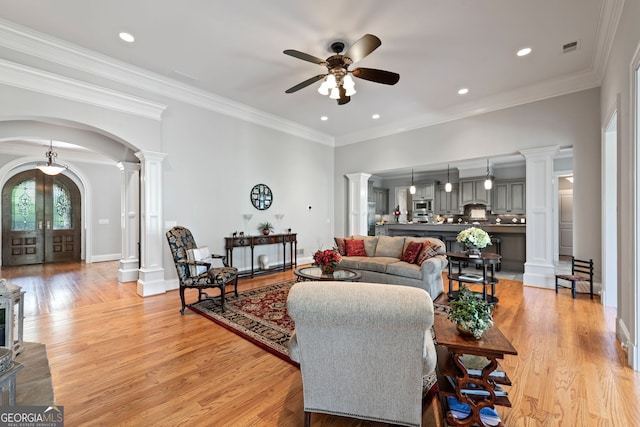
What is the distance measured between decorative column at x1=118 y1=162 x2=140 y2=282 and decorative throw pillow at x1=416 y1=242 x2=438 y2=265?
204 inches

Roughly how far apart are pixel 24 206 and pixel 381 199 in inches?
429

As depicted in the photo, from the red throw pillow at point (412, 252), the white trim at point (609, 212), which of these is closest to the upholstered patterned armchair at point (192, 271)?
the red throw pillow at point (412, 252)

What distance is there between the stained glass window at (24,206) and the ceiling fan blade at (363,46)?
9.15 meters

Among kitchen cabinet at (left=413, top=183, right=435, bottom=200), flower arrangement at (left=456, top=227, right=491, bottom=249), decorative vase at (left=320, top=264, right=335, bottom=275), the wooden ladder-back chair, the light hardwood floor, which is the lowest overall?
the light hardwood floor

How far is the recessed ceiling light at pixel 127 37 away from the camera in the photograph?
3416mm

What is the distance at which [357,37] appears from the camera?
11.3 feet

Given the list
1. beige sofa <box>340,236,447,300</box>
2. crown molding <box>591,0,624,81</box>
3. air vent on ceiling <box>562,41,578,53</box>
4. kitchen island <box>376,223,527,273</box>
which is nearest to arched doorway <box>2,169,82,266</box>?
beige sofa <box>340,236,447,300</box>

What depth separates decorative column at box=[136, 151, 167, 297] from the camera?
4.40 meters

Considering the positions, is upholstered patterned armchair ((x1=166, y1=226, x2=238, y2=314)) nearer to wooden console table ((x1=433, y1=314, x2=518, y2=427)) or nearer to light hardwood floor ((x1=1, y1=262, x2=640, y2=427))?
light hardwood floor ((x1=1, y1=262, x2=640, y2=427))

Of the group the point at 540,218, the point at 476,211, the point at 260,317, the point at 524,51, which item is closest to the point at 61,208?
the point at 260,317

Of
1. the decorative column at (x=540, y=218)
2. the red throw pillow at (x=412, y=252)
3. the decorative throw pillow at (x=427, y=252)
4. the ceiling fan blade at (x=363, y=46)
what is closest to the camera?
the ceiling fan blade at (x=363, y=46)

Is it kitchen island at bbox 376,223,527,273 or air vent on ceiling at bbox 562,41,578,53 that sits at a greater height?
air vent on ceiling at bbox 562,41,578,53

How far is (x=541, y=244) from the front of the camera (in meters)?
4.78

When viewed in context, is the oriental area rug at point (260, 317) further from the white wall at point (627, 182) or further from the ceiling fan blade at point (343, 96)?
the ceiling fan blade at point (343, 96)
